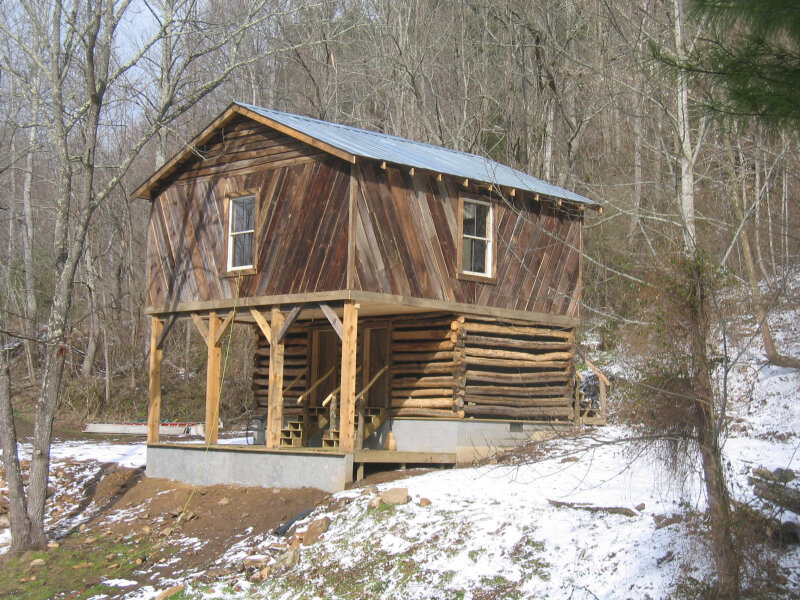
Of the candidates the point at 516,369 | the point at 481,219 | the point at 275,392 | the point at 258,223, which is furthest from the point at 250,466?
the point at 481,219

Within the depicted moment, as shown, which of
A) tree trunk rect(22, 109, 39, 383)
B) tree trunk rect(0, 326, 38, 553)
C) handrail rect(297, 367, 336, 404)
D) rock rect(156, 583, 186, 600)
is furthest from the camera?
tree trunk rect(22, 109, 39, 383)

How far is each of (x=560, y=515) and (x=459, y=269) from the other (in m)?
7.11

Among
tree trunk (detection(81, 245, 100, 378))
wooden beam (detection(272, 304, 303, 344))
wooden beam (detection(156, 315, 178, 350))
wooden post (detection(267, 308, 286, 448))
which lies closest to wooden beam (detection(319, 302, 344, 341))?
wooden beam (detection(272, 304, 303, 344))

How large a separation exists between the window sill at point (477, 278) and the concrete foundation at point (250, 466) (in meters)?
4.41

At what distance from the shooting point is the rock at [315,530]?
1328cm

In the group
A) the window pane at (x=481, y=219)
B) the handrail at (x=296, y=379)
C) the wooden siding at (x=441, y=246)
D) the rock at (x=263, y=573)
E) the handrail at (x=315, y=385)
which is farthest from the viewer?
the handrail at (x=296, y=379)

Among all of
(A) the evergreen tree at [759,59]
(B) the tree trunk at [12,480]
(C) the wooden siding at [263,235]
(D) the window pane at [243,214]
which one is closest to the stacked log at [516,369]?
(C) the wooden siding at [263,235]

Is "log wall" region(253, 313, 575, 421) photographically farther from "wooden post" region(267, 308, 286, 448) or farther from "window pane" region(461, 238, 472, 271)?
"wooden post" region(267, 308, 286, 448)

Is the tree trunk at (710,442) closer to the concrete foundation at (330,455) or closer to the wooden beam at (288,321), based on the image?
the concrete foundation at (330,455)

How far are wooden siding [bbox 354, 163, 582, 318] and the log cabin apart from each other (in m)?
0.04

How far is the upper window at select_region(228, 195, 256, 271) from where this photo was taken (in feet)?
60.1

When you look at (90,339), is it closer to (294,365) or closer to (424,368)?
(294,365)

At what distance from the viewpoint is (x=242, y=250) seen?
60.6 ft

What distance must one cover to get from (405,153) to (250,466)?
6.80 m
